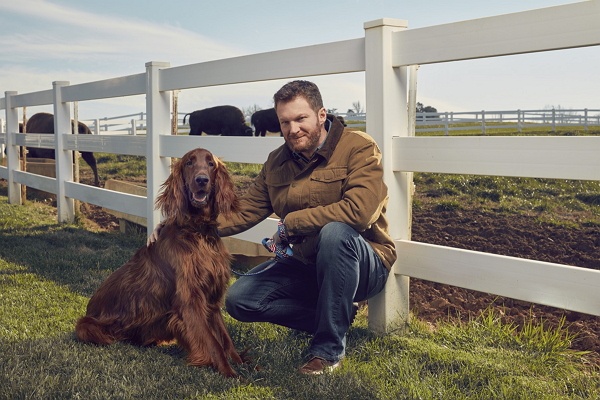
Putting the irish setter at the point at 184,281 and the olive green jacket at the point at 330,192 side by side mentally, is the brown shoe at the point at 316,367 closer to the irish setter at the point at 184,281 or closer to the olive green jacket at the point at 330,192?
the irish setter at the point at 184,281

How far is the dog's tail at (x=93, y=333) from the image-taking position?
11.0ft

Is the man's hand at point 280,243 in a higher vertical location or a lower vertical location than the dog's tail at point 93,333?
higher

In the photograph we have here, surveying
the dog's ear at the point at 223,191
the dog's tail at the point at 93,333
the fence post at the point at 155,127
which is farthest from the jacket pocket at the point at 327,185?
the fence post at the point at 155,127

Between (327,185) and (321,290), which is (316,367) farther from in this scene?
(327,185)

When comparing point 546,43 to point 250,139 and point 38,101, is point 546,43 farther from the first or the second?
point 38,101

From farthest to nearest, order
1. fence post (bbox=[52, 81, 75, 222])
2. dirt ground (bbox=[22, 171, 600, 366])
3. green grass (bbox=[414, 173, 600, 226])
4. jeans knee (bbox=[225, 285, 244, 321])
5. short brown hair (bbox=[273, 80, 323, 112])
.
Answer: fence post (bbox=[52, 81, 75, 222]) → green grass (bbox=[414, 173, 600, 226]) → dirt ground (bbox=[22, 171, 600, 366]) → jeans knee (bbox=[225, 285, 244, 321]) → short brown hair (bbox=[273, 80, 323, 112])

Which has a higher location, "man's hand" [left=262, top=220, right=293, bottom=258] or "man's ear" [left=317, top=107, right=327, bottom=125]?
"man's ear" [left=317, top=107, right=327, bottom=125]

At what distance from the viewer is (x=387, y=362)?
3.21 meters

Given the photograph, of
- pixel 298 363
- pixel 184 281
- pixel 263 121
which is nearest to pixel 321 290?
pixel 298 363

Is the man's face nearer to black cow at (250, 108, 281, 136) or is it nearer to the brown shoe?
the brown shoe

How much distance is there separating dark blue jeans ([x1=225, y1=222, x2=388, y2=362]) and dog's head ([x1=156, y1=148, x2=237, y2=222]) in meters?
0.46

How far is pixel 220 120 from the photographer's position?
40.0ft

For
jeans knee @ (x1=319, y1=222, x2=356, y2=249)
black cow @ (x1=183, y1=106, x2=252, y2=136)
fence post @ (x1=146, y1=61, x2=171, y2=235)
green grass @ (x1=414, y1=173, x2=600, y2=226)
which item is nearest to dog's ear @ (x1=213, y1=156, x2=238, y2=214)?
jeans knee @ (x1=319, y1=222, x2=356, y2=249)

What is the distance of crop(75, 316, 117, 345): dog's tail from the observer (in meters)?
3.36
